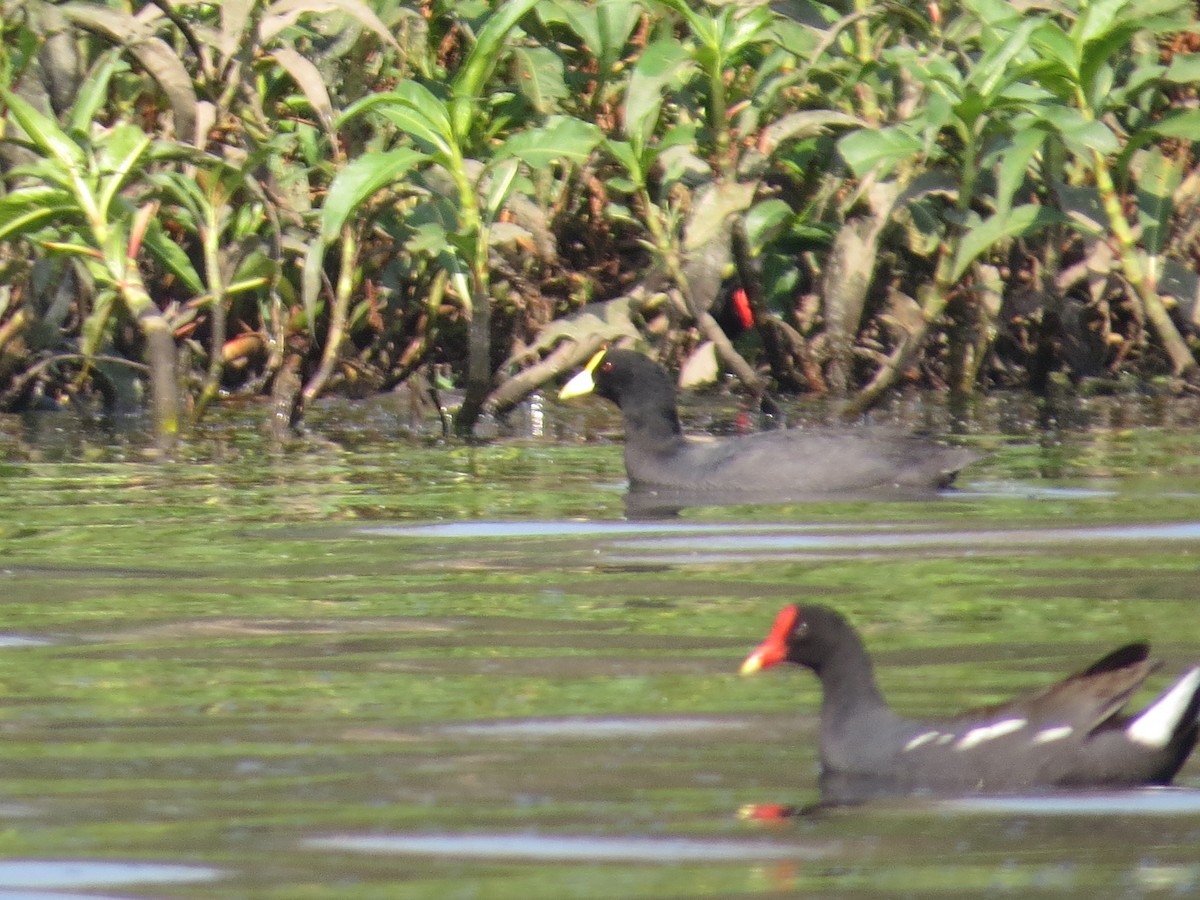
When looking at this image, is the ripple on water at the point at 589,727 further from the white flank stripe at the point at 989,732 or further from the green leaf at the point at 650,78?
the green leaf at the point at 650,78

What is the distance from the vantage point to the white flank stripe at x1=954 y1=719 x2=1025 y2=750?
13.4 feet

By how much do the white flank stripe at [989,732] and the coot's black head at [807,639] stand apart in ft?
1.19

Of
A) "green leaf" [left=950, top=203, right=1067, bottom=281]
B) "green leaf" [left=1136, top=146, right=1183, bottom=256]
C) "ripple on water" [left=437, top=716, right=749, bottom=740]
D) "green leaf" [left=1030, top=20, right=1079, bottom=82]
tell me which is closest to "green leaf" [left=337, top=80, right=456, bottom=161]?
"green leaf" [left=950, top=203, right=1067, bottom=281]

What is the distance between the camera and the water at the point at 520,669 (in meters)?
3.62

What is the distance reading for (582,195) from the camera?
1183 cm

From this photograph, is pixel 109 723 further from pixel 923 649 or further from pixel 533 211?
pixel 533 211

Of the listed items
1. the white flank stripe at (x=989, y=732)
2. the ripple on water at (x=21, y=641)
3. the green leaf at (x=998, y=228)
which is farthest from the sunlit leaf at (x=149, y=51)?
the white flank stripe at (x=989, y=732)

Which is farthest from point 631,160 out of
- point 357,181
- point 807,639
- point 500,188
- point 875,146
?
point 807,639

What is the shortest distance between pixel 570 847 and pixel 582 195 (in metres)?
8.36

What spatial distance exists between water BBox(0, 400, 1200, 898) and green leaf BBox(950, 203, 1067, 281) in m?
1.21

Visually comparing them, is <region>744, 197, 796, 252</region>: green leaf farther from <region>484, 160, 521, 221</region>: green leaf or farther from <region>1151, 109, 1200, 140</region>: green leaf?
<region>1151, 109, 1200, 140</region>: green leaf

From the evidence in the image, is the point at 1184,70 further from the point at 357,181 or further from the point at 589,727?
the point at 589,727

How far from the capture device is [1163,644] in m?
5.11

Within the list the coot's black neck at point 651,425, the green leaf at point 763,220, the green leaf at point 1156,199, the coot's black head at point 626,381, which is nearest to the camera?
the coot's black neck at point 651,425
